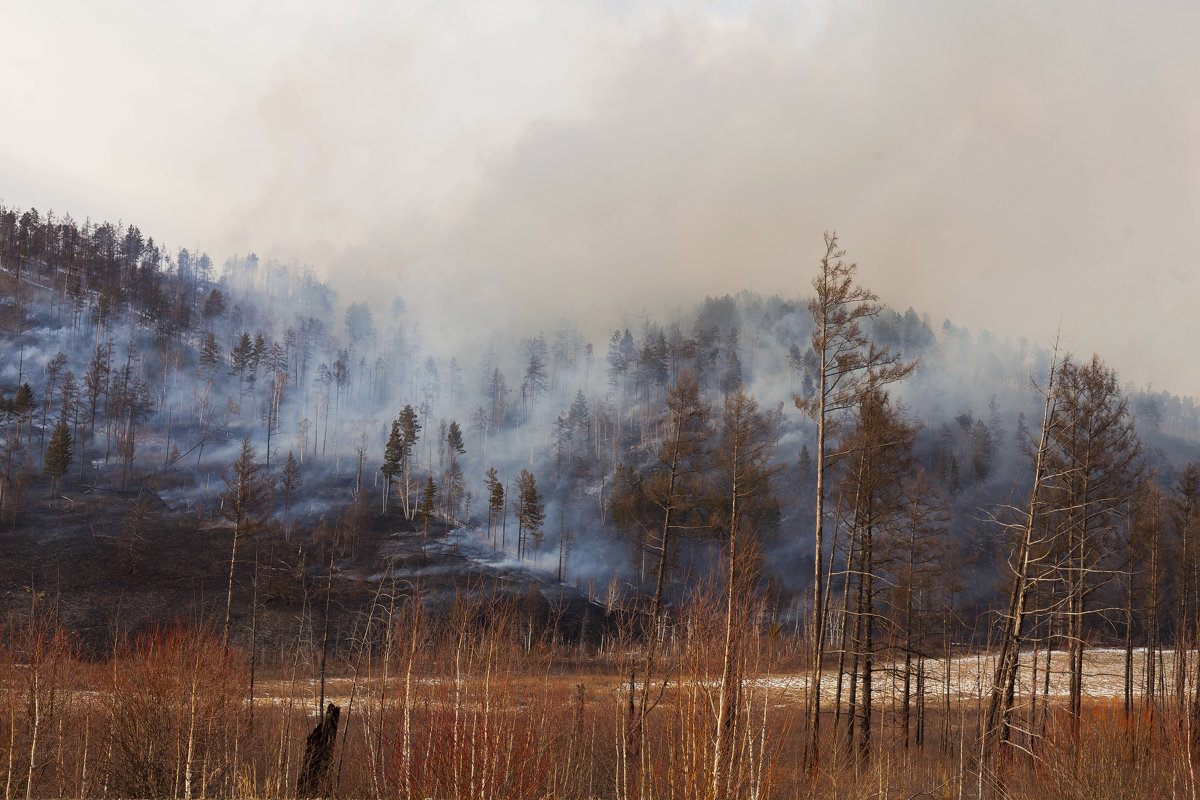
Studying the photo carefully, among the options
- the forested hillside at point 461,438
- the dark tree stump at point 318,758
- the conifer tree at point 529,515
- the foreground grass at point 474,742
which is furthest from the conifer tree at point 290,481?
the dark tree stump at point 318,758

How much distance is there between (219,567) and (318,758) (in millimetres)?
60664

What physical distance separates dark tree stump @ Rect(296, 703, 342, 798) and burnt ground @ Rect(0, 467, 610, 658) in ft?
104

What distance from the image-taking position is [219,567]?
6562 cm

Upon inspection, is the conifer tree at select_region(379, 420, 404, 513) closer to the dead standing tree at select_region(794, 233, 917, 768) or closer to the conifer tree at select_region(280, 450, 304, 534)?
the conifer tree at select_region(280, 450, 304, 534)

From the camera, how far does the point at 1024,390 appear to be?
165250mm

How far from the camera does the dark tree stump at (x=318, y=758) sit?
1509 cm

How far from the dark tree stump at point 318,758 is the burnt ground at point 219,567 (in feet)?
104

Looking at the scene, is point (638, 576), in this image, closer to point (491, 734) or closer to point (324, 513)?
point (324, 513)

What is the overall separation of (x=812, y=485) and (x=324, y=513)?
83491mm

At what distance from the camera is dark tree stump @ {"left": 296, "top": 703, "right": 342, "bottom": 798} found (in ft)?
49.5

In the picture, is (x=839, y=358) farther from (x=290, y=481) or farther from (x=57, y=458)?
(x=57, y=458)

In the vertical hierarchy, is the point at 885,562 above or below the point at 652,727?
Answer: above

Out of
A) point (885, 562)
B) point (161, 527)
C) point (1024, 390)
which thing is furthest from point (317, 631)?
point (1024, 390)

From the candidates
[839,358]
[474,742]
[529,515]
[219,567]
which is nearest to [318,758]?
[474,742]
